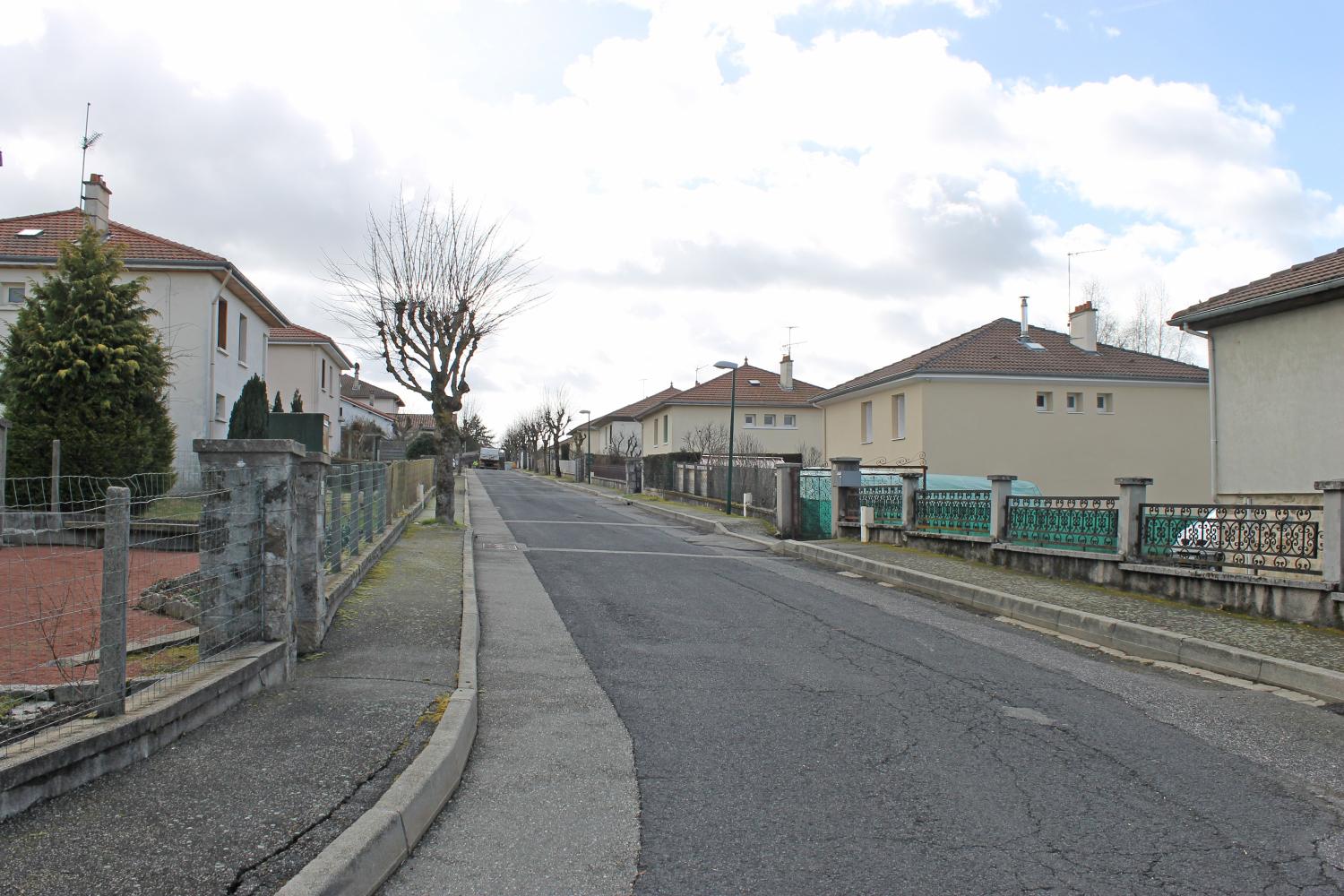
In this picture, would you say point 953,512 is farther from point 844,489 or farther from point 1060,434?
point 1060,434

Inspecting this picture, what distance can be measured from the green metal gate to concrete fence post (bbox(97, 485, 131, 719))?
1757 centimetres

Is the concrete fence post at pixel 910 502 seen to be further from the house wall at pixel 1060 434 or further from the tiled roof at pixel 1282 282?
the house wall at pixel 1060 434

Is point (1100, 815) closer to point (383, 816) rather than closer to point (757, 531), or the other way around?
point (383, 816)

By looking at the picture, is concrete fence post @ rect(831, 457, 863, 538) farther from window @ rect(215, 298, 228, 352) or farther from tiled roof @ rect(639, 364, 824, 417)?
tiled roof @ rect(639, 364, 824, 417)

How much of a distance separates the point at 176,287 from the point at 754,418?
1274 inches

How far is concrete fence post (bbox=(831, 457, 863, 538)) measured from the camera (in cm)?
2000

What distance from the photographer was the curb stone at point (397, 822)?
3.32 meters

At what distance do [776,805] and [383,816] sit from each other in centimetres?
181

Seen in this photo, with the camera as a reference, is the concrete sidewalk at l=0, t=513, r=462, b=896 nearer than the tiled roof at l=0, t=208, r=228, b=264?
Yes

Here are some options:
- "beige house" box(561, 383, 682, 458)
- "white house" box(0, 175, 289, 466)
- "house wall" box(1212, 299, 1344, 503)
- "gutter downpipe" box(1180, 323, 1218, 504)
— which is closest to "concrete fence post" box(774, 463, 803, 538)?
"gutter downpipe" box(1180, 323, 1218, 504)

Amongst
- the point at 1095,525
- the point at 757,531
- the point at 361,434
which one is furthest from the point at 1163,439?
the point at 361,434

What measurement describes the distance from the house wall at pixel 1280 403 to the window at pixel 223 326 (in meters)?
23.8

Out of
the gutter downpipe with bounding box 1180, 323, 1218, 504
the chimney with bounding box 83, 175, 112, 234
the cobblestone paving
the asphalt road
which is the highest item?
the chimney with bounding box 83, 175, 112, 234

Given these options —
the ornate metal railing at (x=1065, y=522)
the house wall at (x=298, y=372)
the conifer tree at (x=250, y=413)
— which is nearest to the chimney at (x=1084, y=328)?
the ornate metal railing at (x=1065, y=522)
